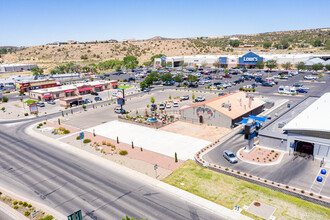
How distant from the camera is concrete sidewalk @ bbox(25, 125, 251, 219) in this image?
26219 millimetres

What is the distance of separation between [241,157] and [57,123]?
4702 centimetres

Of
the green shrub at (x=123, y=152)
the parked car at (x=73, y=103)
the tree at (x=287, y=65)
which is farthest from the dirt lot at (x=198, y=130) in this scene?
the tree at (x=287, y=65)

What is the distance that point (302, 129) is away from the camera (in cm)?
3644

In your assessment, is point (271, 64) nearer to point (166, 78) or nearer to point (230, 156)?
point (166, 78)

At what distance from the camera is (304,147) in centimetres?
3769

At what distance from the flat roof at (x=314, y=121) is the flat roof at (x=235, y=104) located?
13.4 m

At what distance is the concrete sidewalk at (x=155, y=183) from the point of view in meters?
26.2

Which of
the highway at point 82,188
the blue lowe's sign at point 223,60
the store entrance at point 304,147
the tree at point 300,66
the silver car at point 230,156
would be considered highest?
the blue lowe's sign at point 223,60

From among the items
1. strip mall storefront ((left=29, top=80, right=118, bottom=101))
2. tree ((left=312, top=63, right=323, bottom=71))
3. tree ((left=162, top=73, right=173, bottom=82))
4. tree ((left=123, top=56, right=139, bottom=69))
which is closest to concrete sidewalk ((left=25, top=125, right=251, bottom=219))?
strip mall storefront ((left=29, top=80, right=118, bottom=101))

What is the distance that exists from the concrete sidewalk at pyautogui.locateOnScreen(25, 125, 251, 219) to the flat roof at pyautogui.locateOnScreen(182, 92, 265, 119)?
84.1ft

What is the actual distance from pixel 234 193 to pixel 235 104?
32.6m

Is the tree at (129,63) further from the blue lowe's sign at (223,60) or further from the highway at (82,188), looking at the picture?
the highway at (82,188)

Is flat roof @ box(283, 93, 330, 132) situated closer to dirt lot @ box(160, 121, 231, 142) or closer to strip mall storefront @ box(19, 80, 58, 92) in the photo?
dirt lot @ box(160, 121, 231, 142)

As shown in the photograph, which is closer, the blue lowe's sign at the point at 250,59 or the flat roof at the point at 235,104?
Result: the flat roof at the point at 235,104
